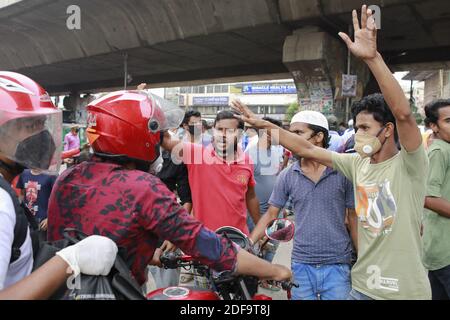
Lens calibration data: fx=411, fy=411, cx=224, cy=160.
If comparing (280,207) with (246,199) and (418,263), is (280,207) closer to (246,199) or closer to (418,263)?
(246,199)

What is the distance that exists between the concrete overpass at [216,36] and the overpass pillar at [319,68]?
0.03 meters

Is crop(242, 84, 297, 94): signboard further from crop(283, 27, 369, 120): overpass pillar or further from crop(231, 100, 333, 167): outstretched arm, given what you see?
crop(231, 100, 333, 167): outstretched arm

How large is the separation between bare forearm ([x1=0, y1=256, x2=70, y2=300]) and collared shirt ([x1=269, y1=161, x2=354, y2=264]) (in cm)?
188

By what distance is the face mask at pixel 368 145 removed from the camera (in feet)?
7.56

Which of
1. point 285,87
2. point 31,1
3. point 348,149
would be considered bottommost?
point 348,149

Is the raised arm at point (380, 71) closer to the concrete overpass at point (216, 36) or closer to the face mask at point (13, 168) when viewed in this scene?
the face mask at point (13, 168)

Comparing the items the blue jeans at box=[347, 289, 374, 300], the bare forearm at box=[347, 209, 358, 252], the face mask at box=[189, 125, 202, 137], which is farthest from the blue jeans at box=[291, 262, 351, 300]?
the face mask at box=[189, 125, 202, 137]

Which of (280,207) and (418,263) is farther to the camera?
(280,207)

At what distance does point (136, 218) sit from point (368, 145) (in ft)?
4.64

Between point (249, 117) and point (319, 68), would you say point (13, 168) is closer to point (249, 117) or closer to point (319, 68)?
point (249, 117)

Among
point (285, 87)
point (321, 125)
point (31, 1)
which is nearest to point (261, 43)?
point (31, 1)
